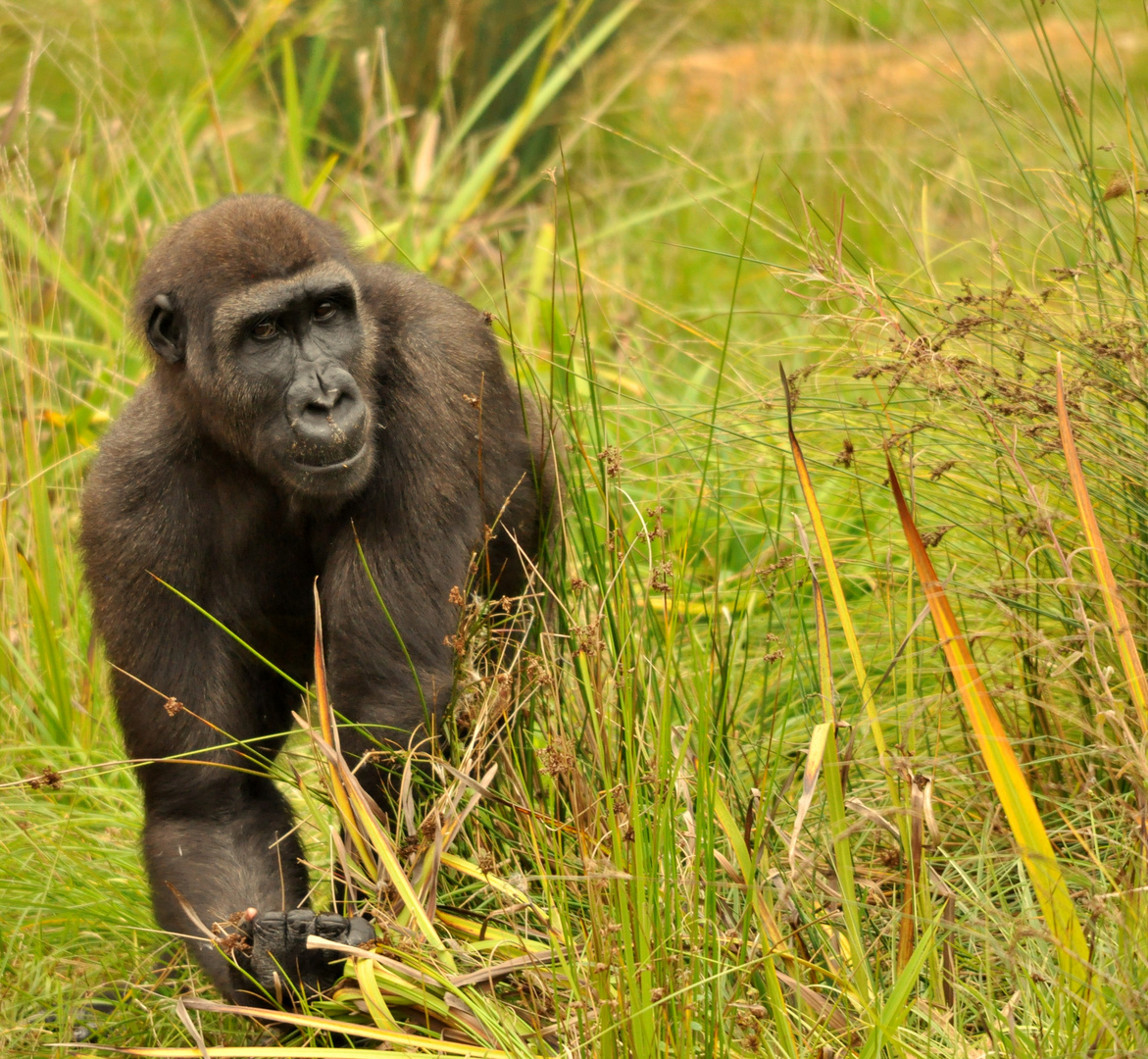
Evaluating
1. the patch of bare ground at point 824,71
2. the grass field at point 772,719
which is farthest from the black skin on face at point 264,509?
the patch of bare ground at point 824,71

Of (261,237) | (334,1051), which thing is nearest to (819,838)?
(334,1051)

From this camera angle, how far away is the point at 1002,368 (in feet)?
12.6

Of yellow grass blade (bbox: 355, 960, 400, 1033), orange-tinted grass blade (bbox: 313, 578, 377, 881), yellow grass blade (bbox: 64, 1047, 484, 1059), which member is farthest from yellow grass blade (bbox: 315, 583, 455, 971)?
yellow grass blade (bbox: 64, 1047, 484, 1059)

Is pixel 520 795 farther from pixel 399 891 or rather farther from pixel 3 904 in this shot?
pixel 3 904

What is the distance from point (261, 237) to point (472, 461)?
798 millimetres

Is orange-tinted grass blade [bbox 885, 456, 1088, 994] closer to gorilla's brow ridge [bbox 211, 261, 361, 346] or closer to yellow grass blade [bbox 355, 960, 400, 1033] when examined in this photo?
yellow grass blade [bbox 355, 960, 400, 1033]

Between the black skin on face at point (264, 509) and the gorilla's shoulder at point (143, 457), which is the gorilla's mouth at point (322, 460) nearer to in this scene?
the black skin on face at point (264, 509)

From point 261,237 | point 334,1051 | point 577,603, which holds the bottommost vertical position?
point 334,1051

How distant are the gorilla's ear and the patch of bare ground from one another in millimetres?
6733

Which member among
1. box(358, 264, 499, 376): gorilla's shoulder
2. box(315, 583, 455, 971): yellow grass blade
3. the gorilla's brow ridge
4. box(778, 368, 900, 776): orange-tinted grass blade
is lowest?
box(315, 583, 455, 971): yellow grass blade

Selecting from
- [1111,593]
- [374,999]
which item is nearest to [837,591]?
[1111,593]

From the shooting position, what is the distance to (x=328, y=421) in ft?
11.4

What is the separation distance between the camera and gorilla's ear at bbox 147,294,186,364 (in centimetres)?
386

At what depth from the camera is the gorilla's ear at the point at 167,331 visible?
3.86m
